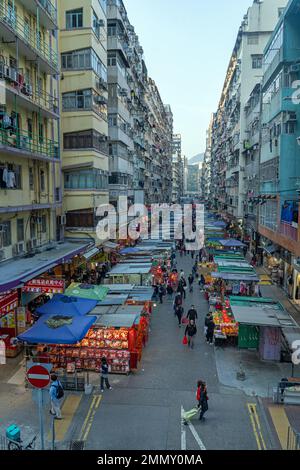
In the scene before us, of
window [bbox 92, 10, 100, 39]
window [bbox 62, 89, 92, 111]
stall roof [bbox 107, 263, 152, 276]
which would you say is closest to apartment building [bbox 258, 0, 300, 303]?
stall roof [bbox 107, 263, 152, 276]

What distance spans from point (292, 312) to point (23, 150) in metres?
18.7

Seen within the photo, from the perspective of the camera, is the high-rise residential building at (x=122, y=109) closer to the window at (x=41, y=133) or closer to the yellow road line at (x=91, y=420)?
the window at (x=41, y=133)

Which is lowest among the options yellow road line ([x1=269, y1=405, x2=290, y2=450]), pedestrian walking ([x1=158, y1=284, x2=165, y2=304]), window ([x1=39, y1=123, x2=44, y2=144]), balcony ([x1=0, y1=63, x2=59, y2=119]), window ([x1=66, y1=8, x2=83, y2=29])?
yellow road line ([x1=269, y1=405, x2=290, y2=450])

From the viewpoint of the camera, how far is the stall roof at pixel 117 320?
17141 millimetres

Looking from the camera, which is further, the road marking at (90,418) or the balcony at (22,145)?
the balcony at (22,145)

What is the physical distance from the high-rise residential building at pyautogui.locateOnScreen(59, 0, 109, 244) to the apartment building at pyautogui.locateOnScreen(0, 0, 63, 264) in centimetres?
198

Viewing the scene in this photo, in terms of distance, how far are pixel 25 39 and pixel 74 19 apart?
10486 mm

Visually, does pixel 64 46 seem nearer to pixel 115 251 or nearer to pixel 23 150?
pixel 23 150

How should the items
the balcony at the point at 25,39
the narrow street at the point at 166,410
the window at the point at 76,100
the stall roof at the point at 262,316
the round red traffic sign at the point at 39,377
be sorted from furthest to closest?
the window at the point at 76,100
the balcony at the point at 25,39
the stall roof at the point at 262,316
the narrow street at the point at 166,410
the round red traffic sign at the point at 39,377

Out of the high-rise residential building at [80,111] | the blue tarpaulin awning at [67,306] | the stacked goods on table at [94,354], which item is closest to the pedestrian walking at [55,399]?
the stacked goods on table at [94,354]

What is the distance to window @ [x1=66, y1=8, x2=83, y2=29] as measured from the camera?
2959 centimetres

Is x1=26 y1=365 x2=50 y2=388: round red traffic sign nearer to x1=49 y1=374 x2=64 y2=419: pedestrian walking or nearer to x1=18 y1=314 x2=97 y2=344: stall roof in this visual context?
x1=49 y1=374 x2=64 y2=419: pedestrian walking

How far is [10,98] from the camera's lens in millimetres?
19906

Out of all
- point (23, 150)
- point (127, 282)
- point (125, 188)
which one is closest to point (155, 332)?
point (127, 282)
